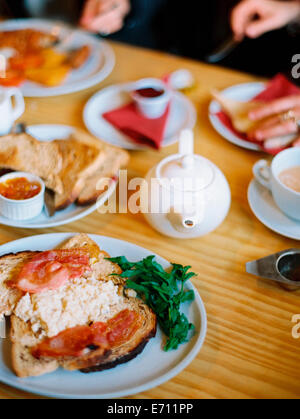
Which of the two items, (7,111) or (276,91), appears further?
(276,91)

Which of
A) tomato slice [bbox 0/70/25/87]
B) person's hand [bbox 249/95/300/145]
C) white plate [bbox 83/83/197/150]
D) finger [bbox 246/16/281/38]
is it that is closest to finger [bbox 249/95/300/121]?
person's hand [bbox 249/95/300/145]

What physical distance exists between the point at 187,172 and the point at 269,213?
358mm

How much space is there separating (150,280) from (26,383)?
1.29 ft

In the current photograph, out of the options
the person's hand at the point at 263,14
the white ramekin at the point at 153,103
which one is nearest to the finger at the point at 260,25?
the person's hand at the point at 263,14

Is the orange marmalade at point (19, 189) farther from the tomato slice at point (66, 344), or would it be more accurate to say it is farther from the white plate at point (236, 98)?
the white plate at point (236, 98)

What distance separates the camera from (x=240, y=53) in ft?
9.15

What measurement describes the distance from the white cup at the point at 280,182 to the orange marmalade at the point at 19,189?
2.46 feet

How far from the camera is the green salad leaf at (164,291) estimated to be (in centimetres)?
102

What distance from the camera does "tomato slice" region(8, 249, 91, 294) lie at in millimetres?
1033

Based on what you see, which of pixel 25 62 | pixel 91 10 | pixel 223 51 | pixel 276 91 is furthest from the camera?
pixel 223 51

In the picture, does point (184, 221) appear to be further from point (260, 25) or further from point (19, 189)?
point (260, 25)

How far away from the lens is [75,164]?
145cm

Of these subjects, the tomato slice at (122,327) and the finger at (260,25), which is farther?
the finger at (260,25)

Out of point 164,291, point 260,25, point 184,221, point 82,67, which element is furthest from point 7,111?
point 260,25
